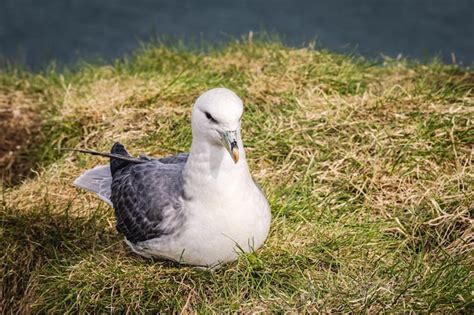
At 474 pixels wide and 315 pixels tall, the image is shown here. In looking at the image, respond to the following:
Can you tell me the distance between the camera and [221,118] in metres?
4.16

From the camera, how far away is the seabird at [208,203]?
167 inches

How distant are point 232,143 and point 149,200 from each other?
64 cm

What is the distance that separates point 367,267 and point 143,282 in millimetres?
1074

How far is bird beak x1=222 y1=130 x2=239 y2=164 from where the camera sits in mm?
4125

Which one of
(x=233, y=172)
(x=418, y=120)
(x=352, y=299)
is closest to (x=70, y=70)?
(x=418, y=120)

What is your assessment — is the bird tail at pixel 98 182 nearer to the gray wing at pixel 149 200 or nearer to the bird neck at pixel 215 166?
the gray wing at pixel 149 200

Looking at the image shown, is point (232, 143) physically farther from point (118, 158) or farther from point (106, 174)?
point (106, 174)

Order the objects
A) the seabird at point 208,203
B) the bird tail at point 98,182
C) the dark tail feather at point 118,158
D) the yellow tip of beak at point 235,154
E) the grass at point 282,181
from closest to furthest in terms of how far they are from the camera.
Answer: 1. the yellow tip of beak at point 235,154
2. the seabird at point 208,203
3. the grass at point 282,181
4. the dark tail feather at point 118,158
5. the bird tail at point 98,182

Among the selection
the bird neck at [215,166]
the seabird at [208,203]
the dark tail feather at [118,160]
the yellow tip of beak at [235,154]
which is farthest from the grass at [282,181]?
the yellow tip of beak at [235,154]

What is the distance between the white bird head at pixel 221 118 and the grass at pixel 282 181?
639 mm

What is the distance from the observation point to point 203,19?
9.93 m

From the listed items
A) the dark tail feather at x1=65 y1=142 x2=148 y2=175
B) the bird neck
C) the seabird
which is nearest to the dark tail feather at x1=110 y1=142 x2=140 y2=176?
the dark tail feather at x1=65 y1=142 x2=148 y2=175

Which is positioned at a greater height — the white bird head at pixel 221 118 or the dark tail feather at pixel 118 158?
the white bird head at pixel 221 118

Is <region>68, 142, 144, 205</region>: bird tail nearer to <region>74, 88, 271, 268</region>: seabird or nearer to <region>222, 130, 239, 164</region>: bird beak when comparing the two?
<region>74, 88, 271, 268</region>: seabird
